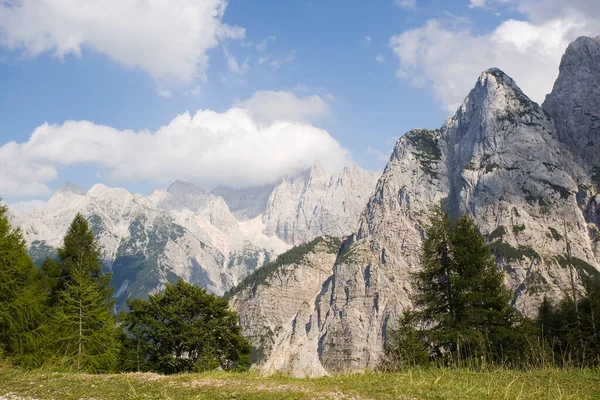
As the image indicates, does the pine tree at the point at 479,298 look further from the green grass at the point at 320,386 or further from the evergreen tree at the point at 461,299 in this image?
the green grass at the point at 320,386

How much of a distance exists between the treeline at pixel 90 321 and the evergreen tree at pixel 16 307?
0.12 feet

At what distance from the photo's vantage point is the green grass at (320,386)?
9008 millimetres

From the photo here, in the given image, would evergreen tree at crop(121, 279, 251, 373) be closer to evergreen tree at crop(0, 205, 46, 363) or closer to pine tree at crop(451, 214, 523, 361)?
evergreen tree at crop(0, 205, 46, 363)

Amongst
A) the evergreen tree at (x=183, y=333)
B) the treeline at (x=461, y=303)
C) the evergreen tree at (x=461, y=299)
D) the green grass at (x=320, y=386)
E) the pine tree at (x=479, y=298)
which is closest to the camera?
the green grass at (x=320, y=386)

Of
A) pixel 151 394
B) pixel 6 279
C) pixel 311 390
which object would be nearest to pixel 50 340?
pixel 6 279

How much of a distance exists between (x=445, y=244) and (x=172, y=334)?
24166 millimetres

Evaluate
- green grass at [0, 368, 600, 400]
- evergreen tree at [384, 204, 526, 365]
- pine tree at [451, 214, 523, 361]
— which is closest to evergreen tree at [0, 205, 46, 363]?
green grass at [0, 368, 600, 400]

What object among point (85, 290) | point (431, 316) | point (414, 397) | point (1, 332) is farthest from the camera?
point (431, 316)

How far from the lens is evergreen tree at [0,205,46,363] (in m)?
18.7

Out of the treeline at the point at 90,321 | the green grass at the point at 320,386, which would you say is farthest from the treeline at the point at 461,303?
the treeline at the point at 90,321

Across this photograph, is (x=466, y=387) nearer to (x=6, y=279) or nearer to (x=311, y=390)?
(x=311, y=390)

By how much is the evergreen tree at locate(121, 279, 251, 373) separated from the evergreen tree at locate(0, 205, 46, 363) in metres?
15.9

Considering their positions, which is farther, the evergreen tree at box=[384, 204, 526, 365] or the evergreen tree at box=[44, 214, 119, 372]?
the evergreen tree at box=[384, 204, 526, 365]

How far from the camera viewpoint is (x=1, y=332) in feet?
61.1
